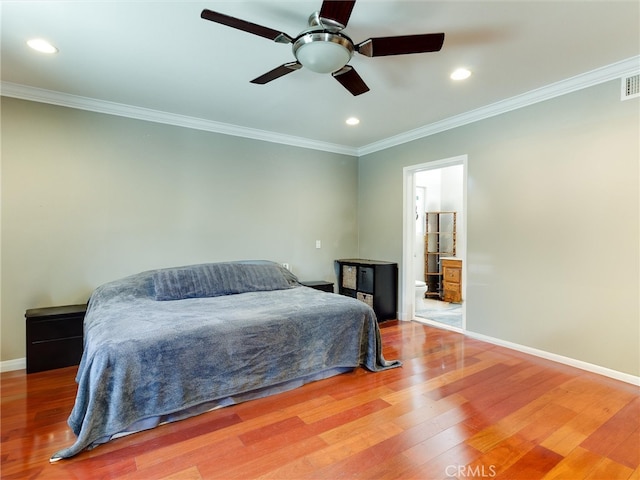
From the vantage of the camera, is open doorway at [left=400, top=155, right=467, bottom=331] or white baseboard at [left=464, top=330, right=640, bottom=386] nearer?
white baseboard at [left=464, top=330, right=640, bottom=386]

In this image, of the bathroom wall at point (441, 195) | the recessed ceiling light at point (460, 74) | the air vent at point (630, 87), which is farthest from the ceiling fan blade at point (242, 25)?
the bathroom wall at point (441, 195)

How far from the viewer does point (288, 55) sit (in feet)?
8.46

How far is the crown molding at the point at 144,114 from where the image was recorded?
3.11 metres

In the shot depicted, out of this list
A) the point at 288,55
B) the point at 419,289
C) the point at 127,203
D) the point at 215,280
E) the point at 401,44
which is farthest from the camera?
the point at 419,289

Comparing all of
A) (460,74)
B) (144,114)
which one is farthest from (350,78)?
(144,114)

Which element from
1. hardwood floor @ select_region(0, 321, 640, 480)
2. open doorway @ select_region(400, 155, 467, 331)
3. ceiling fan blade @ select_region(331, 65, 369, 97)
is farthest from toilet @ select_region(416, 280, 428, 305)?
ceiling fan blade @ select_region(331, 65, 369, 97)

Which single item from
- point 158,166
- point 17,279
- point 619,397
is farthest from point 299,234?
point 619,397

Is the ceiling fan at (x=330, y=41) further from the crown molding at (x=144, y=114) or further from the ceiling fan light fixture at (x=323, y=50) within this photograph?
the crown molding at (x=144, y=114)

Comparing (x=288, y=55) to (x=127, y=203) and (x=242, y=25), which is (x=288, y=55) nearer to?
(x=242, y=25)

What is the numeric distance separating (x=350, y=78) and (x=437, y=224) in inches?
192

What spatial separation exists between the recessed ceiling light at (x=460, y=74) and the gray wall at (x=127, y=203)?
2.44 m

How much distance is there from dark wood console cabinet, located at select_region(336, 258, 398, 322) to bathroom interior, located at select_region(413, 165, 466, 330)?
1.83 meters

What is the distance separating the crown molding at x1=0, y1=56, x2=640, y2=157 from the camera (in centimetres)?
286

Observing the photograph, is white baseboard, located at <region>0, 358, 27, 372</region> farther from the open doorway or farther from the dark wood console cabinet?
the open doorway
